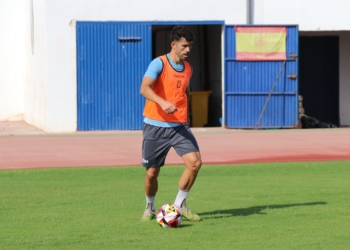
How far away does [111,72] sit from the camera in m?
25.1

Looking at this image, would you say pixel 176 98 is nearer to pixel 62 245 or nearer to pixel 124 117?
pixel 62 245

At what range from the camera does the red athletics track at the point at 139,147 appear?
57.1 ft

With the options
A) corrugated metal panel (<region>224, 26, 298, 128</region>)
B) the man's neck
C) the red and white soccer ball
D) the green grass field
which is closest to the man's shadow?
the green grass field

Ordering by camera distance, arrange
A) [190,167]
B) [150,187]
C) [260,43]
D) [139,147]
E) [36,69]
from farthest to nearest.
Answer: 1. [36,69]
2. [260,43]
3. [139,147]
4. [150,187]
5. [190,167]

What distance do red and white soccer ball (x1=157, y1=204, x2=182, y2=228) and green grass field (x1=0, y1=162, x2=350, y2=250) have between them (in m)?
0.08

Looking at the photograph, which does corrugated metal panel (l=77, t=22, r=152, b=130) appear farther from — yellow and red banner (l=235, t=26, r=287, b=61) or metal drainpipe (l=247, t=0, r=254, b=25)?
metal drainpipe (l=247, t=0, r=254, b=25)

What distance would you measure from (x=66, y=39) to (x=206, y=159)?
8648 millimetres

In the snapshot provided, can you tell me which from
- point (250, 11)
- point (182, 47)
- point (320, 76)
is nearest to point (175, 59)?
point (182, 47)

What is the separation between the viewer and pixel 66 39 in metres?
24.8

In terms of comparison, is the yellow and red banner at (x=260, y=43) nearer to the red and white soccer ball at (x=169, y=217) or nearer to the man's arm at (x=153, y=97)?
the man's arm at (x=153, y=97)

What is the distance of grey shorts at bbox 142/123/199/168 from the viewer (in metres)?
9.96

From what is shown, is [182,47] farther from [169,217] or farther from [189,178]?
[169,217]

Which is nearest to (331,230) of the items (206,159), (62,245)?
(62,245)

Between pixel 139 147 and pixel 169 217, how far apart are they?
35.1 feet
